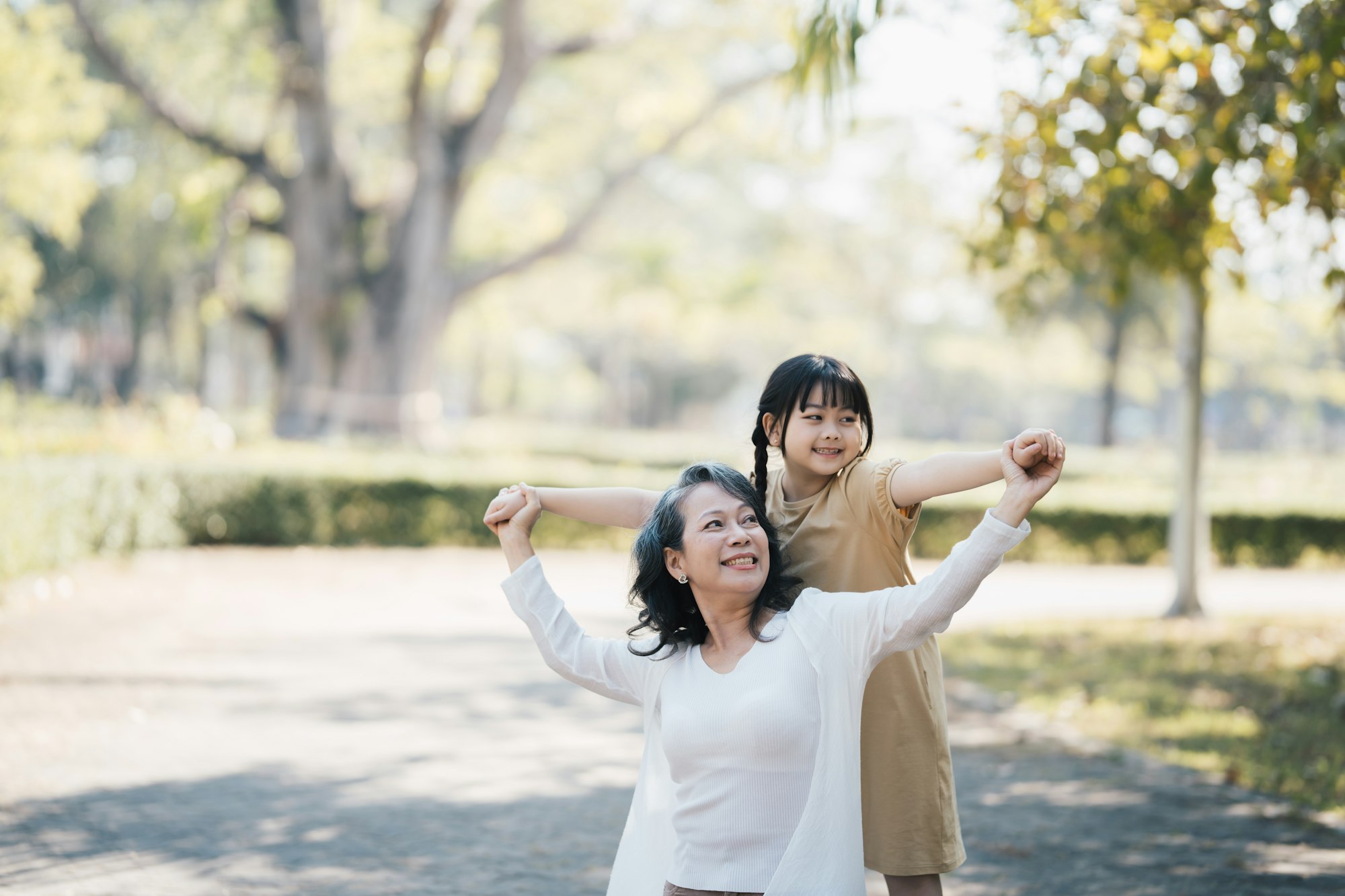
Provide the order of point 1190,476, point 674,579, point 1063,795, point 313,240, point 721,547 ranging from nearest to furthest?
point 721,547 < point 674,579 < point 1063,795 < point 1190,476 < point 313,240

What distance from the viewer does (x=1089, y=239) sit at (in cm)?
840

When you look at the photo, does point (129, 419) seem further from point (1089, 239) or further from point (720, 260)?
point (720, 260)

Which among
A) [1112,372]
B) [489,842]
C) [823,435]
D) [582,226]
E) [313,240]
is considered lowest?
[489,842]

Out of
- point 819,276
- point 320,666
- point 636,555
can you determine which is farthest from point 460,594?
point 819,276

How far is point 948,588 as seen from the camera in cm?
245

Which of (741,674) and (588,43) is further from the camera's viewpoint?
(588,43)

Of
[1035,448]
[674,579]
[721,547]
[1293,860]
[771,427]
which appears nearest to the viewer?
[1035,448]

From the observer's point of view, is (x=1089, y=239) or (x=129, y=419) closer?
(x=1089, y=239)

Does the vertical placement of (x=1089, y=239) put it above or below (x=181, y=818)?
above

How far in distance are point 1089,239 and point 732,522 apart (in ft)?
21.4

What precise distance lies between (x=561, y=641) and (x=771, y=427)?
76 cm

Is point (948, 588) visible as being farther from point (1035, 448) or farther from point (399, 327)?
point (399, 327)

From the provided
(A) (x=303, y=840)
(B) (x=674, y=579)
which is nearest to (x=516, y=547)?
(B) (x=674, y=579)

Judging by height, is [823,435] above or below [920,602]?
above
